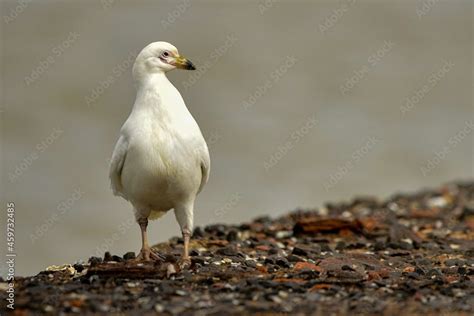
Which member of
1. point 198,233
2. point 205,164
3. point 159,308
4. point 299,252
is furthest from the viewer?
point 198,233

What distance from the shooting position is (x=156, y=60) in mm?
10953

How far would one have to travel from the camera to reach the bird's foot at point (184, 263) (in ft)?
34.3

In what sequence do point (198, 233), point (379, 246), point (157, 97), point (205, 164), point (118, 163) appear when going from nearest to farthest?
point (157, 97) < point (118, 163) < point (205, 164) < point (379, 246) < point (198, 233)

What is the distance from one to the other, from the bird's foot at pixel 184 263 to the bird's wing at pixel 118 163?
121 cm

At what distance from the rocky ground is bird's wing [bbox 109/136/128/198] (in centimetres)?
87

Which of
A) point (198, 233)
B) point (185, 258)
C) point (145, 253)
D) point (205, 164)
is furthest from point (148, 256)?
point (198, 233)

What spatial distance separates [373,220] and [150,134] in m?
6.31

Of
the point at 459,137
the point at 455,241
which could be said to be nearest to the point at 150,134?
the point at 455,241

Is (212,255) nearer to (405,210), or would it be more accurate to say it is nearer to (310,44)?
(405,210)

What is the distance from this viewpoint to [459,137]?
105 ft

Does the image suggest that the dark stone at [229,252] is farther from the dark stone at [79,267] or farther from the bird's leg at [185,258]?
the dark stone at [79,267]

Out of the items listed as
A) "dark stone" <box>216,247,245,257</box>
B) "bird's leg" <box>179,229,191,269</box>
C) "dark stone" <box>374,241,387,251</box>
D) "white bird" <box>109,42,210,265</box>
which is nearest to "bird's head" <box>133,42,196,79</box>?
"white bird" <box>109,42,210,265</box>

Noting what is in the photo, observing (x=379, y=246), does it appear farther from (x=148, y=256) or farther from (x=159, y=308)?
(x=159, y=308)

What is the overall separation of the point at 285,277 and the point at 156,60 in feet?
9.82
